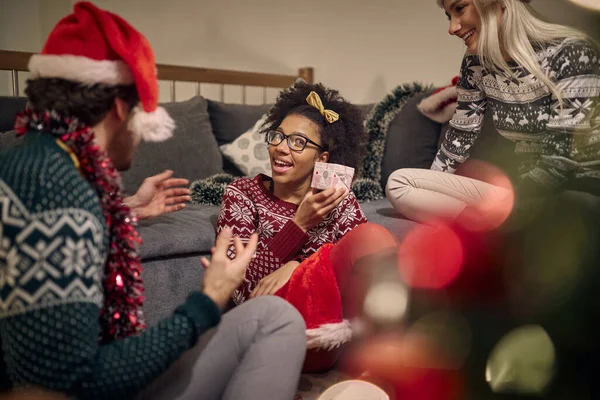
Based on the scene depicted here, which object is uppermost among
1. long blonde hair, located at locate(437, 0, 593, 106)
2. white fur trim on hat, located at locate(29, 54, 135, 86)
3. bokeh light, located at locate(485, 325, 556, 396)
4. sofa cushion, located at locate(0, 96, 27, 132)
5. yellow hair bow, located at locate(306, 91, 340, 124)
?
long blonde hair, located at locate(437, 0, 593, 106)

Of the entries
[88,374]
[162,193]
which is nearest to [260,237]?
[162,193]

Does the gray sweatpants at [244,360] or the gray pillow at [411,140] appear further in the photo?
the gray pillow at [411,140]

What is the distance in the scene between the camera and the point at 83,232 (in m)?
0.74

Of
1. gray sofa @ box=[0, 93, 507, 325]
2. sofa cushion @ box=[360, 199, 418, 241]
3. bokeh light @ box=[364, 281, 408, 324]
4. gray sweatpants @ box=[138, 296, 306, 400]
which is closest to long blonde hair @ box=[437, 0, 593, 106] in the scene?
gray sofa @ box=[0, 93, 507, 325]

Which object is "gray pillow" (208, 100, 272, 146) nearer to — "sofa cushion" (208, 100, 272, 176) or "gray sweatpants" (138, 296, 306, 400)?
"sofa cushion" (208, 100, 272, 176)

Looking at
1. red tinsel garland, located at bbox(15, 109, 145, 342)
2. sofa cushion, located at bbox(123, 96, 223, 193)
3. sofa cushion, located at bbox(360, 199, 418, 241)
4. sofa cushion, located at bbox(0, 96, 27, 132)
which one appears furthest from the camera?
sofa cushion, located at bbox(123, 96, 223, 193)

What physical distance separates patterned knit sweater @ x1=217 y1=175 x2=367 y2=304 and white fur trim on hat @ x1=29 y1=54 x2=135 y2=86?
66 cm

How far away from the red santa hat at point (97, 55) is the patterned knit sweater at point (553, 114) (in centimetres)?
129

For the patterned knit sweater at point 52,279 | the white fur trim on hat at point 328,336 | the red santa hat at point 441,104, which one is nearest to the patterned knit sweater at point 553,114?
the red santa hat at point 441,104

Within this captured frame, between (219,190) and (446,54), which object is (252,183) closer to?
(219,190)

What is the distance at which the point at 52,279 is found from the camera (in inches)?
28.2

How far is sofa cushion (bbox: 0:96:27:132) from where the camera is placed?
2.18m

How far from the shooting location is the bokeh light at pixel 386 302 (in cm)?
130

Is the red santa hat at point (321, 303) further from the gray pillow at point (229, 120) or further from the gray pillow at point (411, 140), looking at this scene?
the gray pillow at point (229, 120)
